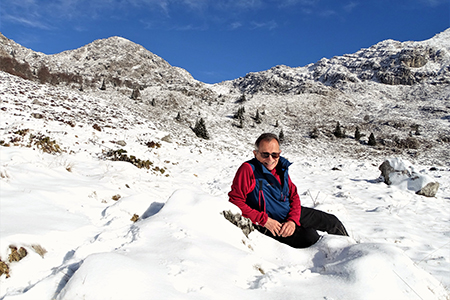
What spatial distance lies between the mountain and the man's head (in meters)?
14.9

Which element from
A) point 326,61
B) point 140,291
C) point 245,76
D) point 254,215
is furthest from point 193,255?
point 326,61

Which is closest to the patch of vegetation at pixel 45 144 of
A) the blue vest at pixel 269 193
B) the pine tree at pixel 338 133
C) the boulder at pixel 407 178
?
the blue vest at pixel 269 193

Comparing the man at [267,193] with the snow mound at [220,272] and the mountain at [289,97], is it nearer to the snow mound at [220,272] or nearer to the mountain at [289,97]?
the snow mound at [220,272]

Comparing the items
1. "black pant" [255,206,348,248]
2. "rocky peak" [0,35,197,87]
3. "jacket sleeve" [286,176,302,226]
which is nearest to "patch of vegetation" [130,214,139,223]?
"black pant" [255,206,348,248]

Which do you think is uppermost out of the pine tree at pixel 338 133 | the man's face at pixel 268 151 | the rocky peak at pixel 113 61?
the rocky peak at pixel 113 61

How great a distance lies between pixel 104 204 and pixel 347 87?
7001 centimetres

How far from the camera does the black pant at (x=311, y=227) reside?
2850 mm

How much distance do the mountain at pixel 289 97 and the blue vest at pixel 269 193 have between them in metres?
15.0

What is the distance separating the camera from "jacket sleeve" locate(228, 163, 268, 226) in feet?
9.89

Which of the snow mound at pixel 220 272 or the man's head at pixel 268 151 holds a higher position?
the man's head at pixel 268 151

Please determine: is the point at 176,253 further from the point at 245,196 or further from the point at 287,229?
the point at 287,229

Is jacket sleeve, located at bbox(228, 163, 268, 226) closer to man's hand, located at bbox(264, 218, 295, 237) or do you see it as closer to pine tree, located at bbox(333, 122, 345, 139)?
man's hand, located at bbox(264, 218, 295, 237)

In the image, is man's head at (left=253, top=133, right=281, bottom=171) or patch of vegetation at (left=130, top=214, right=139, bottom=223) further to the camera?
man's head at (left=253, top=133, right=281, bottom=171)

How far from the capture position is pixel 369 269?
1.80 meters
